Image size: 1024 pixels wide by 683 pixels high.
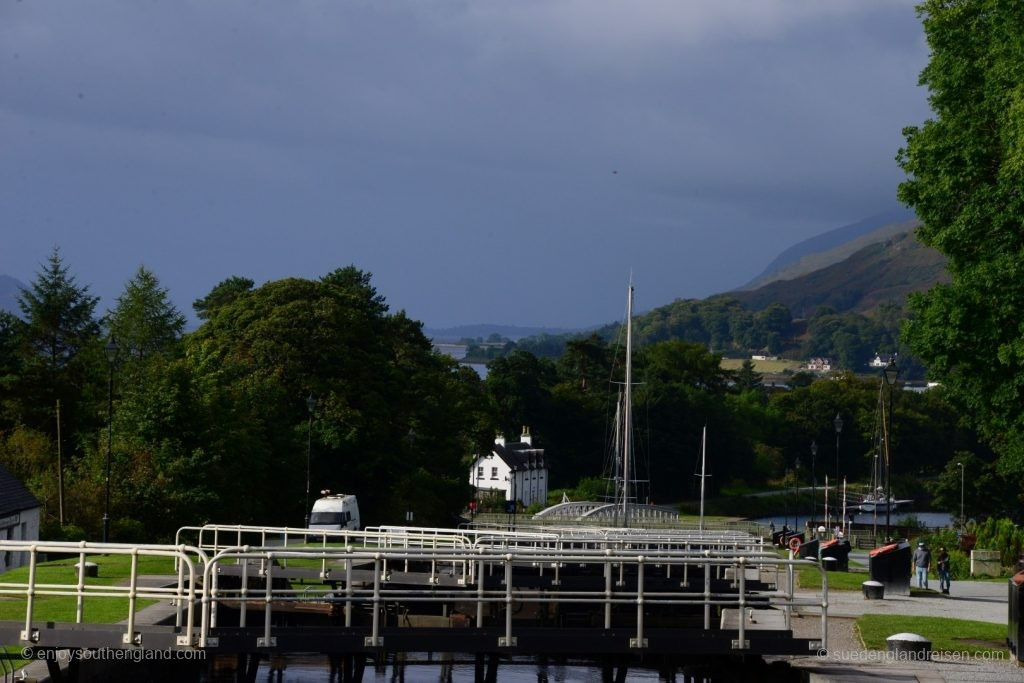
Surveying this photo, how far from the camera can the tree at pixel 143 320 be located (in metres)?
112

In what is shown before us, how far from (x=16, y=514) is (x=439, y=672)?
25975 mm

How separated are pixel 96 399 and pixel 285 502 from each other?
13954 mm

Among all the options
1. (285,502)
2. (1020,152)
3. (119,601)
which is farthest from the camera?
(285,502)

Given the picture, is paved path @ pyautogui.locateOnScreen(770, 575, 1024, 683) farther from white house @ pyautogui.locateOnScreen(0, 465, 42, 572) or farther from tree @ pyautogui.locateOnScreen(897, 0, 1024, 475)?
white house @ pyautogui.locateOnScreen(0, 465, 42, 572)

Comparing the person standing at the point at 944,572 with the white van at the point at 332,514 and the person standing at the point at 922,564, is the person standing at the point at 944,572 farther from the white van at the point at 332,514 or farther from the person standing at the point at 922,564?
the white van at the point at 332,514

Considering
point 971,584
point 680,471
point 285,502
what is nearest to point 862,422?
point 680,471

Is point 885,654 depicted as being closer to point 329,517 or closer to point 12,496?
point 329,517

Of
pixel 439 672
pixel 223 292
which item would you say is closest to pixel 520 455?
pixel 223 292

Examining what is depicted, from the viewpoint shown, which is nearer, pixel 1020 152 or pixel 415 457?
pixel 1020 152

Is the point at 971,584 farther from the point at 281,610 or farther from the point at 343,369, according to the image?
the point at 343,369

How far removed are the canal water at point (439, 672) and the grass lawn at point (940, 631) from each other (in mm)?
5081

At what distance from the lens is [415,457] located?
84.4 metres

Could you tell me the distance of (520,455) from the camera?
139750mm

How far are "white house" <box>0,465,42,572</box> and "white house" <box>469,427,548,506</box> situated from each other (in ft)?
258
